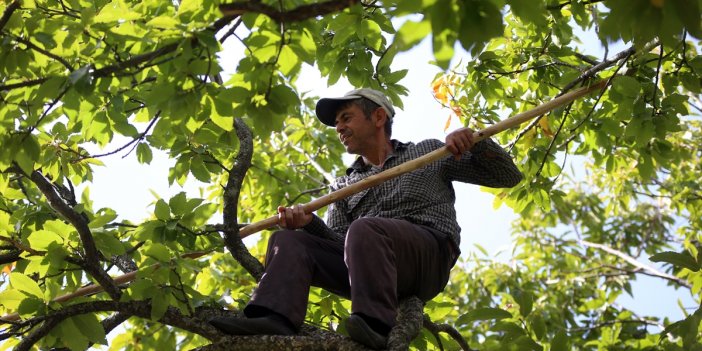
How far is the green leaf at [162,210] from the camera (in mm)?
3234

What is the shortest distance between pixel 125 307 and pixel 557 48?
287cm

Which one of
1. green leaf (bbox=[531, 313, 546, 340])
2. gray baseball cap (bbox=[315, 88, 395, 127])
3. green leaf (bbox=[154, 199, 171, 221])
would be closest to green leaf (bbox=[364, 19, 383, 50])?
gray baseball cap (bbox=[315, 88, 395, 127])

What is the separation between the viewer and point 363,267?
304cm

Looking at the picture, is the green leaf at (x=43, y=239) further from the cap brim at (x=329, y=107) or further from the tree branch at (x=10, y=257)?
the cap brim at (x=329, y=107)

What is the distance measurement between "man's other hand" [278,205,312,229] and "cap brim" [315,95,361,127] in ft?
2.38

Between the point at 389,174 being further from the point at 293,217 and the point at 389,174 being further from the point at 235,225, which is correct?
the point at 235,225

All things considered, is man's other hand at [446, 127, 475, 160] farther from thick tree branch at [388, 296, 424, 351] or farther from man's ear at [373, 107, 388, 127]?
man's ear at [373, 107, 388, 127]

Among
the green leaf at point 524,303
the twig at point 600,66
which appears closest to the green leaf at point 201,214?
the green leaf at point 524,303

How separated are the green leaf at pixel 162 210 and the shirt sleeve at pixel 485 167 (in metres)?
1.32

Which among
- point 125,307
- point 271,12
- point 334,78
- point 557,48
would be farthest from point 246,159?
point 557,48

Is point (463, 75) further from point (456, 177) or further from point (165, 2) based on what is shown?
point (165, 2)

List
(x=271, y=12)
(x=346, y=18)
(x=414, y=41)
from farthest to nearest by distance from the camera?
(x=346, y=18) → (x=271, y=12) → (x=414, y=41)

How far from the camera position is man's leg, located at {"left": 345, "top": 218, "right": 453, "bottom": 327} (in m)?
2.98

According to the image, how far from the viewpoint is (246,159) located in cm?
378
